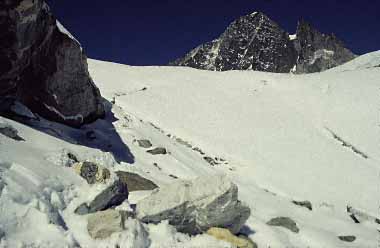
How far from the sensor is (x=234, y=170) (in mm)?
24031

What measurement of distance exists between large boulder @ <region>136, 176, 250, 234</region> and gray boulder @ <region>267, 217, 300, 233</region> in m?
3.15

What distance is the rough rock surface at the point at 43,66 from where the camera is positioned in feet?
47.8

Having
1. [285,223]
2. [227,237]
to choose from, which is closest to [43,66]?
[227,237]

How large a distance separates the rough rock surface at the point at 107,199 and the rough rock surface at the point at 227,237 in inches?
93.1

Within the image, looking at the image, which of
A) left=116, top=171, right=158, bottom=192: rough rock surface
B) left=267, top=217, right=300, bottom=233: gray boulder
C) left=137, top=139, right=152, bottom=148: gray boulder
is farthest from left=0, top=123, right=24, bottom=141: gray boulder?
left=137, top=139, right=152, bottom=148: gray boulder

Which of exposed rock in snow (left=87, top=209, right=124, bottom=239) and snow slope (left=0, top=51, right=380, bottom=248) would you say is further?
snow slope (left=0, top=51, right=380, bottom=248)

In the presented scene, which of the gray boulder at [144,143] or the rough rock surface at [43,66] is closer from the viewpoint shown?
the rough rock surface at [43,66]

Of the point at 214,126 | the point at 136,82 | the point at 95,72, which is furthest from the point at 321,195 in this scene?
the point at 95,72

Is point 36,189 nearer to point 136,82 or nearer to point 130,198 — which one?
point 130,198

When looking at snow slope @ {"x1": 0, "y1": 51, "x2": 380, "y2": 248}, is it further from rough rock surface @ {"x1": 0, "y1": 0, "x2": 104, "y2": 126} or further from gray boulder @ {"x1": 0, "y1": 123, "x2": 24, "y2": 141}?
rough rock surface @ {"x1": 0, "y1": 0, "x2": 104, "y2": 126}

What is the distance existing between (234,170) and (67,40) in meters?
10.8

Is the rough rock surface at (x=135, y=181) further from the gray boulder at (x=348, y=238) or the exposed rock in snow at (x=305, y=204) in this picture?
the exposed rock in snow at (x=305, y=204)

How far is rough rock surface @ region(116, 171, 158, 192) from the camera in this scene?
13992mm

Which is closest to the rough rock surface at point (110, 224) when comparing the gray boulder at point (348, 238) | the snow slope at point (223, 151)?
the snow slope at point (223, 151)
